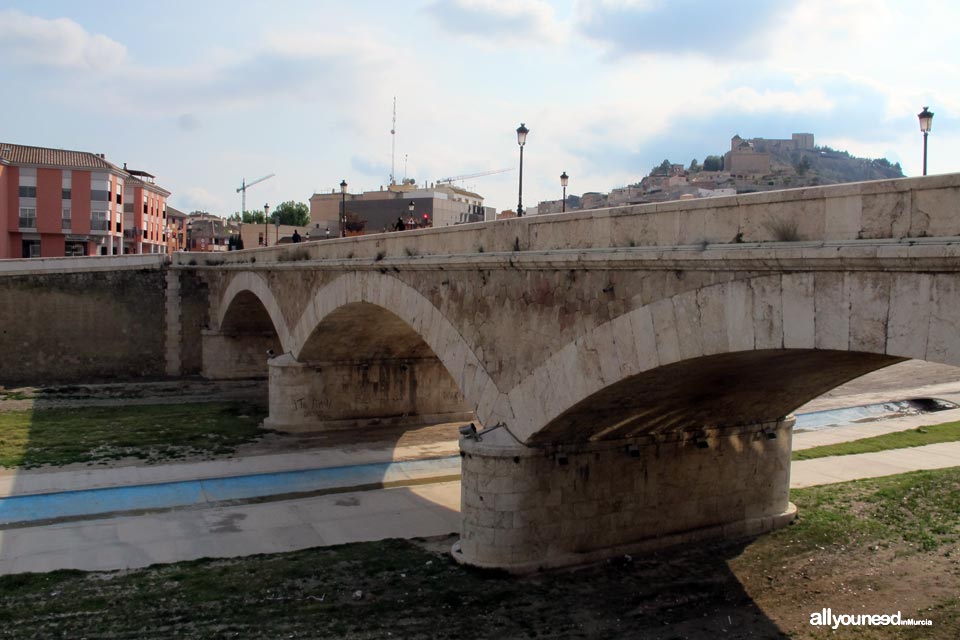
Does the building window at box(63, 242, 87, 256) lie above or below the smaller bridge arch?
above

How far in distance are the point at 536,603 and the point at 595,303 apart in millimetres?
4463

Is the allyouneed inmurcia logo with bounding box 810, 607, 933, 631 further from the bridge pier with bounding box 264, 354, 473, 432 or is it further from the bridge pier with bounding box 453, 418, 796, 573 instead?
the bridge pier with bounding box 264, 354, 473, 432

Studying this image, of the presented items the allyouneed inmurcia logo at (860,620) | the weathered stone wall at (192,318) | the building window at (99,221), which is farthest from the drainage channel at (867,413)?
the building window at (99,221)

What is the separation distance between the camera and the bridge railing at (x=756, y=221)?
7.03 meters

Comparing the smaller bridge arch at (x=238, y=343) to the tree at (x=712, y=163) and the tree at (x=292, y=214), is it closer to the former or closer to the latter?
the tree at (x=712, y=163)

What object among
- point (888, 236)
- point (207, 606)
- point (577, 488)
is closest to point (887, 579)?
point (577, 488)

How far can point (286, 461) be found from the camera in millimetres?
22312

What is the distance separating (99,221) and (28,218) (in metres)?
4.24

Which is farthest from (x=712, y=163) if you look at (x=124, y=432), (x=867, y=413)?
(x=124, y=432)

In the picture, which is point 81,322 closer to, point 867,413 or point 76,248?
point 76,248

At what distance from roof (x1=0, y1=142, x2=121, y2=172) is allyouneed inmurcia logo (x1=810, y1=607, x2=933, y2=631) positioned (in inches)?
1947

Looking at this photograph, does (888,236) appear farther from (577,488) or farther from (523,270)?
(577,488)

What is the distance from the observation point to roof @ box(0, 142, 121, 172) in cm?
4950

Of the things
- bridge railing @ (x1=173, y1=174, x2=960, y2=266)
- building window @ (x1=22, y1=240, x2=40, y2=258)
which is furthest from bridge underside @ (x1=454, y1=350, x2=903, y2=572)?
building window @ (x1=22, y1=240, x2=40, y2=258)
